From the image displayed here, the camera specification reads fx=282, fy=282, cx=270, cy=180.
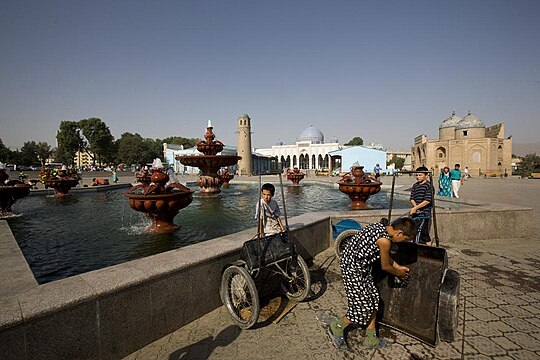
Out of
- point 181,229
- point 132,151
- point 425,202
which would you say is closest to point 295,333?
point 425,202

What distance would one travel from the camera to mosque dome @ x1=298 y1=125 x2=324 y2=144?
7562 cm

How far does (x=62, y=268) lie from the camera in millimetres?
4949

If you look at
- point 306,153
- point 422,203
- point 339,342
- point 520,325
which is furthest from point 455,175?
point 306,153

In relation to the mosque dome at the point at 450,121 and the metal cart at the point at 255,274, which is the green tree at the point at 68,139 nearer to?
the metal cart at the point at 255,274

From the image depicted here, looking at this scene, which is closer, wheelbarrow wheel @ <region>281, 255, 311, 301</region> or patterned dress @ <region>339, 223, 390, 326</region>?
patterned dress @ <region>339, 223, 390, 326</region>

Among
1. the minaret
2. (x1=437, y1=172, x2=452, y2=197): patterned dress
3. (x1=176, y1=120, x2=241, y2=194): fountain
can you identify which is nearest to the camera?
(x1=437, y1=172, x2=452, y2=197): patterned dress

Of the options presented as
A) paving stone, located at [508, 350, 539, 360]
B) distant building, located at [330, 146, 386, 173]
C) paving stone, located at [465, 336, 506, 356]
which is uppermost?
distant building, located at [330, 146, 386, 173]

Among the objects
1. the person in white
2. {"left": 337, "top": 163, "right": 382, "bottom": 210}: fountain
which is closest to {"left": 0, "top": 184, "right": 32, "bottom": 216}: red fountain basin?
the person in white

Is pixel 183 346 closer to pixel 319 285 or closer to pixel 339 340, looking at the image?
pixel 339 340

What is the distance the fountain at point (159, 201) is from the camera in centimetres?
720

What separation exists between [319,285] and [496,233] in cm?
540

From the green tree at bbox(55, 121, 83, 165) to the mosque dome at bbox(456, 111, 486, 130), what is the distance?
75224mm

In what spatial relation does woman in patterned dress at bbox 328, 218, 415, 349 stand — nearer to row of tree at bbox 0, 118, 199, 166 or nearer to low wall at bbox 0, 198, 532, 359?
low wall at bbox 0, 198, 532, 359

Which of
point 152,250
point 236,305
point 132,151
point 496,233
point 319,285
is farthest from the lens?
point 132,151
